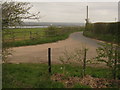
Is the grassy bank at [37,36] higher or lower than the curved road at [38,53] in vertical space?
higher

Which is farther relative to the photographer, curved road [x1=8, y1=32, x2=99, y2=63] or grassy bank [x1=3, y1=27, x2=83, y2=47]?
grassy bank [x1=3, y1=27, x2=83, y2=47]

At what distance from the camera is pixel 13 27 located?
4715mm

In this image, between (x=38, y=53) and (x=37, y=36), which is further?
(x=37, y=36)

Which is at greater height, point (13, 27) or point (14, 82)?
point (13, 27)

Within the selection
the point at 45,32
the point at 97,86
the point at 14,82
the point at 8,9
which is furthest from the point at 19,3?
the point at 45,32

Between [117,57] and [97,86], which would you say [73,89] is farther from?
[117,57]

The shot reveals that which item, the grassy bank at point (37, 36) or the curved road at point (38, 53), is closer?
the curved road at point (38, 53)

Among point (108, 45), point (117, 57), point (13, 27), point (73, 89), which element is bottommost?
point (73, 89)

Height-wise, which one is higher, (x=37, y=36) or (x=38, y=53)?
(x=37, y=36)

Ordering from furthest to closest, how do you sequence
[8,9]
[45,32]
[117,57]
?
[45,32]
[117,57]
[8,9]

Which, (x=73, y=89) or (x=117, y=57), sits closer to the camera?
(x=73, y=89)

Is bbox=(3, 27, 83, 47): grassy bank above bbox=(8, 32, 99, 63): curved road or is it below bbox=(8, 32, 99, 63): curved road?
above

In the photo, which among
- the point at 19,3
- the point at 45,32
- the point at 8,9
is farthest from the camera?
the point at 45,32

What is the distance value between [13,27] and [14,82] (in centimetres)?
154
